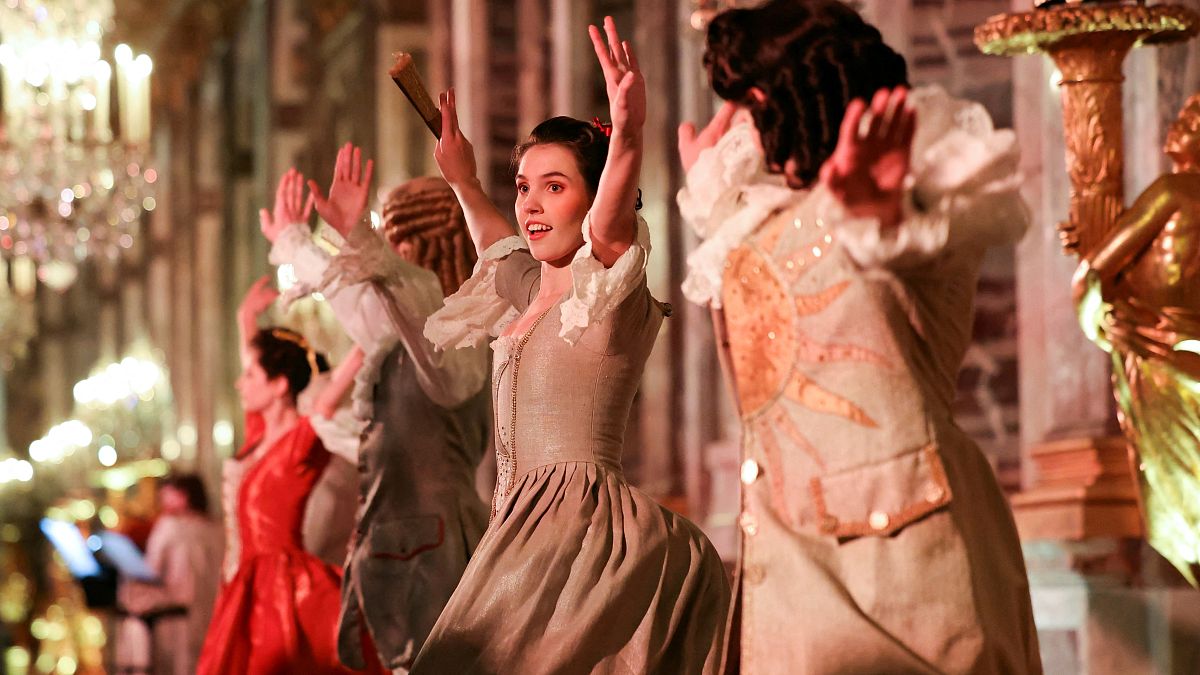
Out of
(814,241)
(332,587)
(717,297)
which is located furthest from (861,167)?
(332,587)

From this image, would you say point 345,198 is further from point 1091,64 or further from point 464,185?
point 1091,64

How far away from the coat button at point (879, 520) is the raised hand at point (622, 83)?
1.07m

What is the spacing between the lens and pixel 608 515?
180 inches

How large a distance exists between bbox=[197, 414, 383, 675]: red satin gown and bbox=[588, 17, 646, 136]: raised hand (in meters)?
3.24

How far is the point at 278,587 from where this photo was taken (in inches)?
284

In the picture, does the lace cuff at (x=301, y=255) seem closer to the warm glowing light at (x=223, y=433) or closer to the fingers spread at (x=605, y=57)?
the fingers spread at (x=605, y=57)

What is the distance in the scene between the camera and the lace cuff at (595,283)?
4406 millimetres

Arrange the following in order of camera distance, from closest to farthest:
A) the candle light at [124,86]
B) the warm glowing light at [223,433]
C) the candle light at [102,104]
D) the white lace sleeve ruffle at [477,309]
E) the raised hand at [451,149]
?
1. the white lace sleeve ruffle at [477,309]
2. the raised hand at [451,149]
3. the candle light at [124,86]
4. the candle light at [102,104]
5. the warm glowing light at [223,433]

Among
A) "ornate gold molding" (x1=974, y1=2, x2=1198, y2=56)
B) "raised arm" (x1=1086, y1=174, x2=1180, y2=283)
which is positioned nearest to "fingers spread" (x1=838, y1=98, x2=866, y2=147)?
"ornate gold molding" (x1=974, y1=2, x2=1198, y2=56)

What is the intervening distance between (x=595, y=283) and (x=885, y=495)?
123 centimetres

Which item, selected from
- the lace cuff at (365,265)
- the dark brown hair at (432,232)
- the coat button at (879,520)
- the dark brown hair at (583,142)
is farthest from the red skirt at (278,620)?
the coat button at (879,520)

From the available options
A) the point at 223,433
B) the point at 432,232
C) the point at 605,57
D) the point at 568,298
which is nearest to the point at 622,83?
the point at 605,57

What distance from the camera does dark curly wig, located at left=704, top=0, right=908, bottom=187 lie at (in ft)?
11.2

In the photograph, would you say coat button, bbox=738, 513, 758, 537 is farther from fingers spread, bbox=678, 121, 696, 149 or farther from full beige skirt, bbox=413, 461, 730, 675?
full beige skirt, bbox=413, 461, 730, 675
